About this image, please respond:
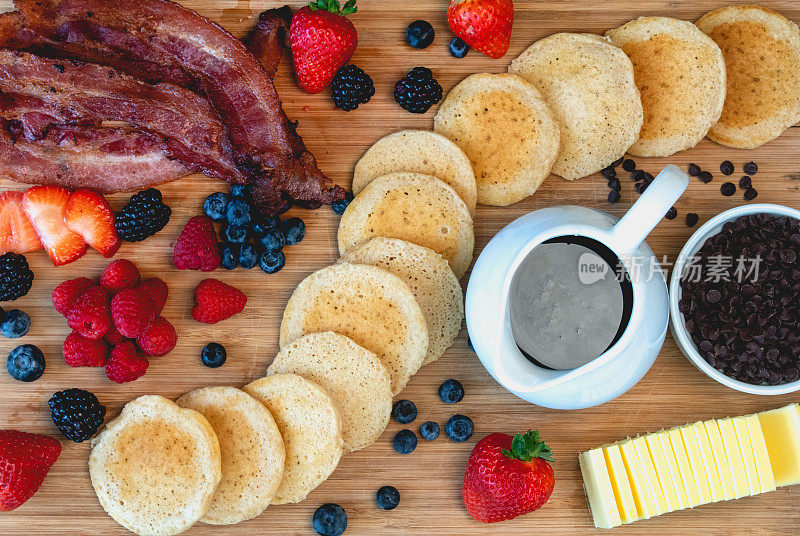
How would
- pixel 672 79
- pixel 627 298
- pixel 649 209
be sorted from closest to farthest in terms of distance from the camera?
pixel 649 209, pixel 627 298, pixel 672 79

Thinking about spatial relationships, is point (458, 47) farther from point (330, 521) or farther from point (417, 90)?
point (330, 521)

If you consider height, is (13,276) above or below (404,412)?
above

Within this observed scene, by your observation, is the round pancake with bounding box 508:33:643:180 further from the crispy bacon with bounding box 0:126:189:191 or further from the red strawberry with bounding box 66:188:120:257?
the red strawberry with bounding box 66:188:120:257

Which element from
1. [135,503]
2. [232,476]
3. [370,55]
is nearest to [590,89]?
[370,55]

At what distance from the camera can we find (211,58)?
171 centimetres

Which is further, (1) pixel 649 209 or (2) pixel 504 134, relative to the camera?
(2) pixel 504 134

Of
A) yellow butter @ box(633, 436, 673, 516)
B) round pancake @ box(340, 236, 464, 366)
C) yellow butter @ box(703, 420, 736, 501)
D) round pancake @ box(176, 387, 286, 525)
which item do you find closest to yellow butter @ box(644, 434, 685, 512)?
yellow butter @ box(633, 436, 673, 516)

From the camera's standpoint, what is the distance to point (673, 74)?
1.83m

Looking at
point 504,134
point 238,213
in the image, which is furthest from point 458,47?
point 238,213

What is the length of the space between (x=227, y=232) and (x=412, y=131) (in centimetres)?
55

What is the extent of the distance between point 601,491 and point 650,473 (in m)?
0.14

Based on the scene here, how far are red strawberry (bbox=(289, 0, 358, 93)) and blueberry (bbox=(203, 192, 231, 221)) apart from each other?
14.7 inches

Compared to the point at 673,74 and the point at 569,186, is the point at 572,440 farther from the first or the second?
the point at 673,74

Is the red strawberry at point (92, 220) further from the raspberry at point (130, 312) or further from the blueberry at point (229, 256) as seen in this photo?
the blueberry at point (229, 256)
